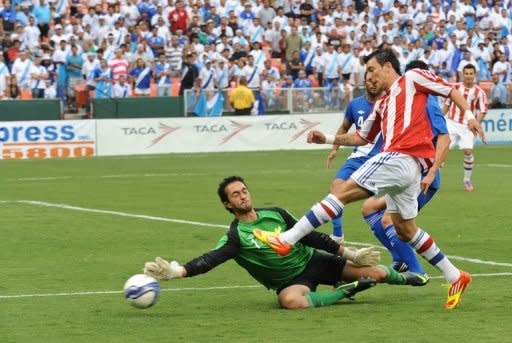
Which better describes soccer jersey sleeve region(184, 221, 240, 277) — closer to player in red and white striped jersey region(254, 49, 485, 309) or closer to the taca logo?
player in red and white striped jersey region(254, 49, 485, 309)

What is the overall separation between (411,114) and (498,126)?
27.3 metres

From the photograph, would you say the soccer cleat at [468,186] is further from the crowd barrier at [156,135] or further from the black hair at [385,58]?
the black hair at [385,58]

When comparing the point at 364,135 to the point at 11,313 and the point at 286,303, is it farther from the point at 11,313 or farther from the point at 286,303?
the point at 11,313

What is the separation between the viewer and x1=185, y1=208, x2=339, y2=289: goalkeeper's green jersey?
9.95 meters

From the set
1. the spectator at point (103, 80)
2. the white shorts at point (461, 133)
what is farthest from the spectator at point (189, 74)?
the white shorts at point (461, 133)

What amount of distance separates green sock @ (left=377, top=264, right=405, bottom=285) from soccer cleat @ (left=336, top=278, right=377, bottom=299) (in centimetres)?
45

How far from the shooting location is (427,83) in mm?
10180

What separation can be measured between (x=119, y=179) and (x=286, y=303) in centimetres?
1635

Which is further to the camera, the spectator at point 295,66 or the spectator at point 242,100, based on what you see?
the spectator at point 295,66

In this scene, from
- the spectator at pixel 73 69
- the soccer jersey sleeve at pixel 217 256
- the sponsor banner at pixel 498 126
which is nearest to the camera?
the soccer jersey sleeve at pixel 217 256

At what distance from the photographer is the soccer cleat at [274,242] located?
9836mm

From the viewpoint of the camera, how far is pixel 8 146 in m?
32.8

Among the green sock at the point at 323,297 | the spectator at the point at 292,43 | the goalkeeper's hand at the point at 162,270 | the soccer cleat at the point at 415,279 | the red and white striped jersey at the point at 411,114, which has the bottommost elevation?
the spectator at the point at 292,43

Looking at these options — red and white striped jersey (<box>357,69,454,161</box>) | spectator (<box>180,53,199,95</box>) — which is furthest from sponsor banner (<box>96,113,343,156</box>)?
red and white striped jersey (<box>357,69,454,161</box>)
